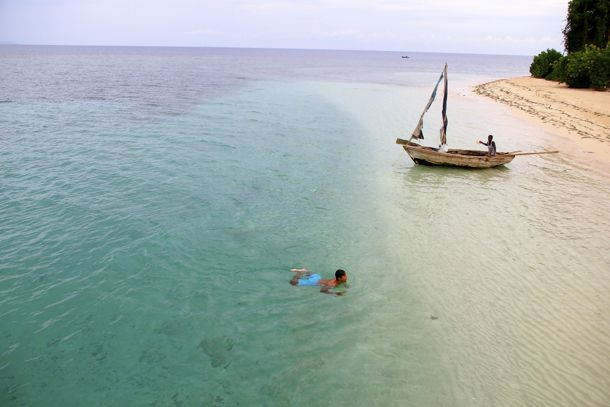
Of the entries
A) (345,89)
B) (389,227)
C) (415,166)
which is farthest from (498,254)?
(345,89)

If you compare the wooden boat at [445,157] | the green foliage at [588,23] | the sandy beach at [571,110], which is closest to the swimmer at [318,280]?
the wooden boat at [445,157]

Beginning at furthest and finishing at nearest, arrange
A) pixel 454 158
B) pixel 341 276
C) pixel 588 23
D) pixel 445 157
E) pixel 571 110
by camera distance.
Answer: pixel 588 23
pixel 571 110
pixel 445 157
pixel 454 158
pixel 341 276

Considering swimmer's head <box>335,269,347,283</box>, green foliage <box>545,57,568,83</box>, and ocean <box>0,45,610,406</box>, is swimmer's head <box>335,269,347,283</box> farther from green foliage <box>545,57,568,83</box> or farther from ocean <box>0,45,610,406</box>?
green foliage <box>545,57,568,83</box>

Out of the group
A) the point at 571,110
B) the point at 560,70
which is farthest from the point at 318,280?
the point at 560,70

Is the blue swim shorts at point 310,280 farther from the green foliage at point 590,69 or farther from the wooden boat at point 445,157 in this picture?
the green foliage at point 590,69

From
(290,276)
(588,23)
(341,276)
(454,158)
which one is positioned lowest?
(290,276)

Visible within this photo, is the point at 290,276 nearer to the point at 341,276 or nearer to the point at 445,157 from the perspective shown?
the point at 341,276

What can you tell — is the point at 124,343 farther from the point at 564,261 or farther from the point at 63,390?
the point at 564,261
